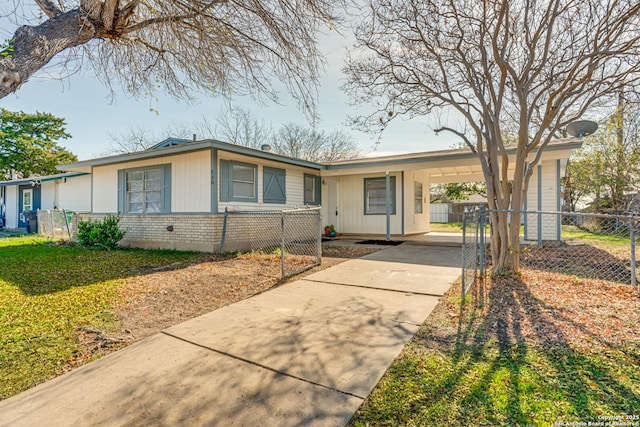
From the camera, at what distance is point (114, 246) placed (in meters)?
9.61

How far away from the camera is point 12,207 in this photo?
18.8m

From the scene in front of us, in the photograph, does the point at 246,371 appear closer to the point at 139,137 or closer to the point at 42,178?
the point at 42,178

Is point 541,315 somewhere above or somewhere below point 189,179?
below

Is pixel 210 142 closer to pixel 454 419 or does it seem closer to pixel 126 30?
pixel 126 30

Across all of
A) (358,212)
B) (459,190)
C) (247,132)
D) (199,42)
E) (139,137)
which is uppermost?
(247,132)

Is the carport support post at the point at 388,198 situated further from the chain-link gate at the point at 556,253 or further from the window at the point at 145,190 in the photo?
the window at the point at 145,190

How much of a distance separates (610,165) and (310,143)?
2015cm

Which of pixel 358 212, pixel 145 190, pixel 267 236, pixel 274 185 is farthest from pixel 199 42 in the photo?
pixel 358 212

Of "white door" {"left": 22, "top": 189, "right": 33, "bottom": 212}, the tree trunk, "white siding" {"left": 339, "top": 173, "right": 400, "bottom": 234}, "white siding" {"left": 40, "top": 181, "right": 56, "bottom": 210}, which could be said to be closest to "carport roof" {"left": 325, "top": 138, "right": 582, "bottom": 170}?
"white siding" {"left": 339, "top": 173, "right": 400, "bottom": 234}

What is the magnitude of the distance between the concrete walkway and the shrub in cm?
715

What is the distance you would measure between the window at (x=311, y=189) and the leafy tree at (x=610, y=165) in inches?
446

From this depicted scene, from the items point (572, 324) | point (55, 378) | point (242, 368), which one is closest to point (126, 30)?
point (55, 378)

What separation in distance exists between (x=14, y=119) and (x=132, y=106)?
24.6 meters

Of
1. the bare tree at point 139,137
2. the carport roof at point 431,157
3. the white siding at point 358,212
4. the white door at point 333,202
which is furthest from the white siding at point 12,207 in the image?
the white siding at point 358,212
